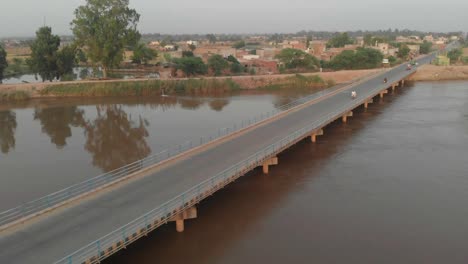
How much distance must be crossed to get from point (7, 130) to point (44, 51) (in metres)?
20.6

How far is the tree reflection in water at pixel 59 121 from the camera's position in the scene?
31.1 meters

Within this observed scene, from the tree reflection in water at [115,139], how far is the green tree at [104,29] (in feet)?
39.9

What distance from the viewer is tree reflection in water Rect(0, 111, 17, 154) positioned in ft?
94.8

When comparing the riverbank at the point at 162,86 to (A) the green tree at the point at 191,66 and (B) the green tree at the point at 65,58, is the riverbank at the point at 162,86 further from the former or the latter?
(A) the green tree at the point at 191,66

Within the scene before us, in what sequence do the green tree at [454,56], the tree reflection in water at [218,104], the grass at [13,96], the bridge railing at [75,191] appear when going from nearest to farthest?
the bridge railing at [75,191]
the tree reflection in water at [218,104]
the grass at [13,96]
the green tree at [454,56]

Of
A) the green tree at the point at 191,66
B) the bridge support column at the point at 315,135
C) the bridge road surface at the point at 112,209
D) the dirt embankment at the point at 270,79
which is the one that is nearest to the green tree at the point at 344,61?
the dirt embankment at the point at 270,79

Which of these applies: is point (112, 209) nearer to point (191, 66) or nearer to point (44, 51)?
point (44, 51)

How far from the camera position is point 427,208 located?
1797 centimetres

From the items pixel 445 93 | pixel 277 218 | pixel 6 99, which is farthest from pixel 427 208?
pixel 6 99

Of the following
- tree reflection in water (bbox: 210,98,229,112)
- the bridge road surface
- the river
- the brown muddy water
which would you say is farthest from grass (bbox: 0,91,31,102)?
the brown muddy water

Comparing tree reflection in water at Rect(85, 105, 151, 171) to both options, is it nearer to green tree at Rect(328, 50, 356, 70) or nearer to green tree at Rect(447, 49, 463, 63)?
green tree at Rect(328, 50, 356, 70)

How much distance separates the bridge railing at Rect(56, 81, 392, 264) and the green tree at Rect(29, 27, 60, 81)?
39183 mm

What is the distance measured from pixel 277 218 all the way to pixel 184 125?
18.0 metres

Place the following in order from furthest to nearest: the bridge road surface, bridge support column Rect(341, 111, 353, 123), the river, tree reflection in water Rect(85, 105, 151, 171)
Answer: bridge support column Rect(341, 111, 353, 123)
tree reflection in water Rect(85, 105, 151, 171)
the river
the bridge road surface
